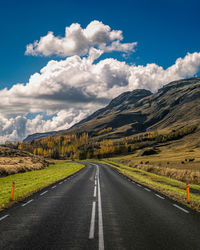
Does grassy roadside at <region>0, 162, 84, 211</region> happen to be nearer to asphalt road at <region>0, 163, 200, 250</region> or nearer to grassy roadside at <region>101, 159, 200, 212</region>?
asphalt road at <region>0, 163, 200, 250</region>

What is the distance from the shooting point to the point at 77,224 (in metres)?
8.12

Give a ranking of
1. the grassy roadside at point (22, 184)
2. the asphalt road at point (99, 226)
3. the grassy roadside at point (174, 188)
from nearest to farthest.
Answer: the asphalt road at point (99, 226) < the grassy roadside at point (174, 188) < the grassy roadside at point (22, 184)

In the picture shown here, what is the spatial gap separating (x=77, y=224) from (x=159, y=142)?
173 metres

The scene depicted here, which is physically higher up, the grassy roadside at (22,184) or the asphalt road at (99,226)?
the asphalt road at (99,226)

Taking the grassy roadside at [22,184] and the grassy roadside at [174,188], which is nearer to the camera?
the grassy roadside at [174,188]

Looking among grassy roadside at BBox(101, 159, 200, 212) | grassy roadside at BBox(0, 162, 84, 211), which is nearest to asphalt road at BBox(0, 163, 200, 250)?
grassy roadside at BBox(101, 159, 200, 212)

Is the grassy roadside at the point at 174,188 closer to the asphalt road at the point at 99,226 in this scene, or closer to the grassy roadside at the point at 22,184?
the asphalt road at the point at 99,226

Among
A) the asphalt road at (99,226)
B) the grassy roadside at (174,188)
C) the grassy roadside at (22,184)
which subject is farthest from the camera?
the grassy roadside at (22,184)

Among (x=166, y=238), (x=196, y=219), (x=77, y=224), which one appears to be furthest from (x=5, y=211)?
(x=196, y=219)

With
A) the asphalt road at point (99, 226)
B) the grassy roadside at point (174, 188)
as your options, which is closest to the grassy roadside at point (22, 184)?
the asphalt road at point (99, 226)

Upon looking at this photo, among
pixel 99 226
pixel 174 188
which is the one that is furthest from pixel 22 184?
pixel 99 226

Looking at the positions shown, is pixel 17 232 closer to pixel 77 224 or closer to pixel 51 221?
pixel 51 221

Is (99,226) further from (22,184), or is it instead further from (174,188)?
(22,184)

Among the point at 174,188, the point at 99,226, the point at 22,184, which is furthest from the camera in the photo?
the point at 22,184
